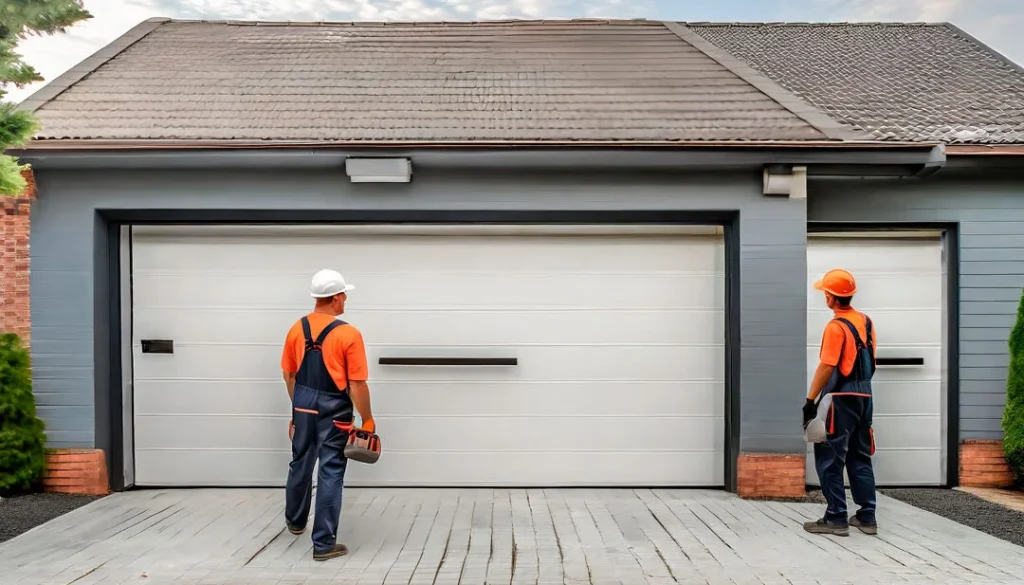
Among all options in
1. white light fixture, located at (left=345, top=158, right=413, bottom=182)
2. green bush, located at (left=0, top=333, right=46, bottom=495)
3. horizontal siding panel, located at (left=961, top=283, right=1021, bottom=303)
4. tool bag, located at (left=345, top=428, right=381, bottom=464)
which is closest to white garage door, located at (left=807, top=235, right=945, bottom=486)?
horizontal siding panel, located at (left=961, top=283, right=1021, bottom=303)

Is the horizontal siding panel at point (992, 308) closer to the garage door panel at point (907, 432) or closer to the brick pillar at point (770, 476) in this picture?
the garage door panel at point (907, 432)

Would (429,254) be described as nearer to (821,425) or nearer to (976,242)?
(821,425)

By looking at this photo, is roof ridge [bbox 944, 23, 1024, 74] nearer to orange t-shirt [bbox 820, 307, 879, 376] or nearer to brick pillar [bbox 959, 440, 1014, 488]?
brick pillar [bbox 959, 440, 1014, 488]

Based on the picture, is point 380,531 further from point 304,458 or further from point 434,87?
point 434,87

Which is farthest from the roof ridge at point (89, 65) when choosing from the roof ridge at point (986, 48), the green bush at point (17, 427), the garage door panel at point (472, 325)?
the roof ridge at point (986, 48)

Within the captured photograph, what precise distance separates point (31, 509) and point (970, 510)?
278 inches

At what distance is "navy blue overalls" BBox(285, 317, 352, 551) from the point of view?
4086mm

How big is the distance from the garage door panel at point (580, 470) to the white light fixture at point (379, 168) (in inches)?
95.9

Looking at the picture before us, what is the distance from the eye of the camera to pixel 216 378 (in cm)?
595

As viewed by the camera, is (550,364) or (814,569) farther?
(550,364)

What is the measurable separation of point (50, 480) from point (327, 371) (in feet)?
10.7

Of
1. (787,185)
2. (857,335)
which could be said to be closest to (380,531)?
(857,335)

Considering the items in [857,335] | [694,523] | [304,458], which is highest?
[857,335]

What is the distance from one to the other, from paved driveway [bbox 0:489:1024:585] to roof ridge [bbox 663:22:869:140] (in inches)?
118
